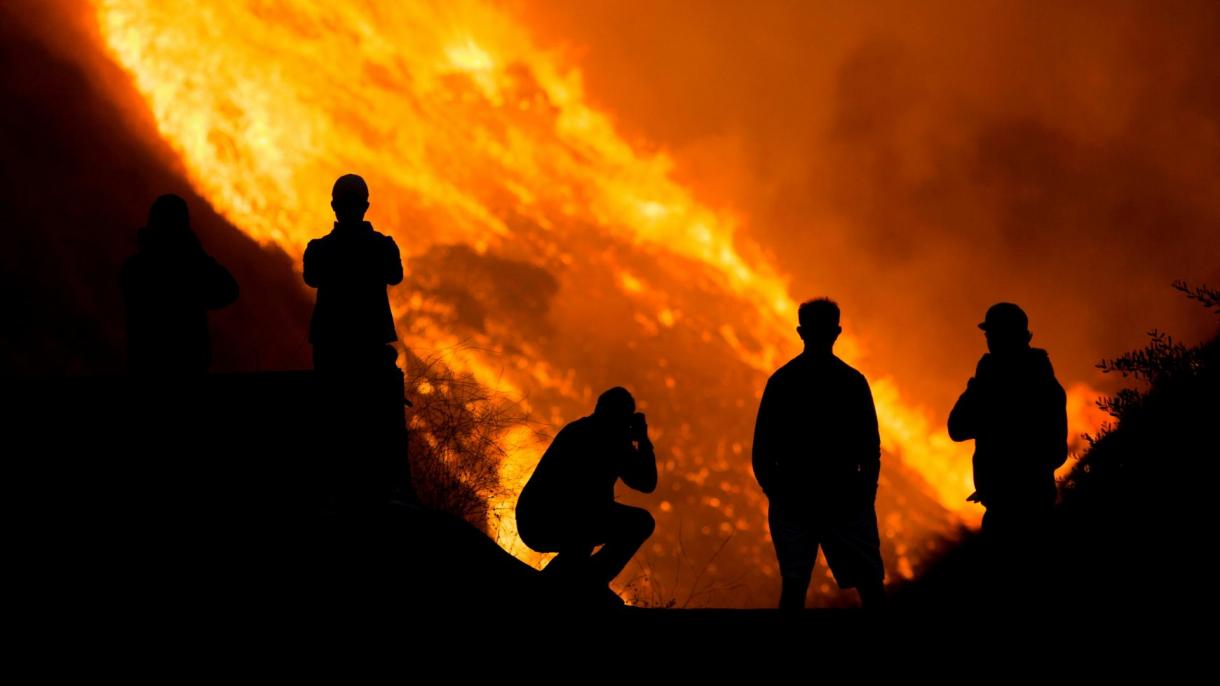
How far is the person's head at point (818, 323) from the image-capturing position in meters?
5.75

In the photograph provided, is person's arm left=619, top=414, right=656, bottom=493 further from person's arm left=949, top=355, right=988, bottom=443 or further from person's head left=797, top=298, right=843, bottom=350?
person's arm left=949, top=355, right=988, bottom=443

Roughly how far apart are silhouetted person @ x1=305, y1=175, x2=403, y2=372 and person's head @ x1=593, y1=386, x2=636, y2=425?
5.01 ft

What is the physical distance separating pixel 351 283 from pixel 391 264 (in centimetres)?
25

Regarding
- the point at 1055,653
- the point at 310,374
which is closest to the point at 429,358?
the point at 310,374

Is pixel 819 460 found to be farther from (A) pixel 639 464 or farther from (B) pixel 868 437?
(A) pixel 639 464

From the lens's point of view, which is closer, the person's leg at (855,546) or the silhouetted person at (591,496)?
the person's leg at (855,546)

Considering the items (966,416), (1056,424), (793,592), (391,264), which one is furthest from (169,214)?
(1056,424)

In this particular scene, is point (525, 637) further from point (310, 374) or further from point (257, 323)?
point (257, 323)

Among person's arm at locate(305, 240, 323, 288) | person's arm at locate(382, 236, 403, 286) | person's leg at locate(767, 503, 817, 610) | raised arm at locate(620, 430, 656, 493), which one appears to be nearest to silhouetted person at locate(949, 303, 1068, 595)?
person's leg at locate(767, 503, 817, 610)

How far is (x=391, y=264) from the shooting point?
689 centimetres

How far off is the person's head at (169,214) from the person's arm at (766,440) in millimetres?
3371

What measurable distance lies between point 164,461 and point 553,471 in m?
2.25

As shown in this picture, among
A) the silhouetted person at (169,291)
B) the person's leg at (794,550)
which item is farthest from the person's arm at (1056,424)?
the silhouetted person at (169,291)

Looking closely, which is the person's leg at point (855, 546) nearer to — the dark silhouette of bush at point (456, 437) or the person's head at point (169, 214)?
the person's head at point (169, 214)
